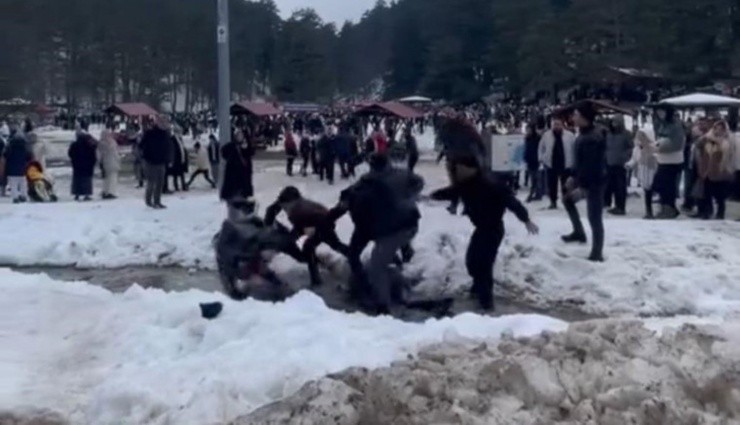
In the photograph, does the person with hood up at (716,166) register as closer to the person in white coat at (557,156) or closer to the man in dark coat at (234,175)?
the person in white coat at (557,156)

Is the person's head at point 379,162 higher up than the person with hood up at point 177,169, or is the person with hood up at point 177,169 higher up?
the person's head at point 379,162

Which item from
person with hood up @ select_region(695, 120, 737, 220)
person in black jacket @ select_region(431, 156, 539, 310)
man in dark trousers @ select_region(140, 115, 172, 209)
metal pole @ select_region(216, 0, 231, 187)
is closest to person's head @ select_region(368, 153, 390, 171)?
person in black jacket @ select_region(431, 156, 539, 310)

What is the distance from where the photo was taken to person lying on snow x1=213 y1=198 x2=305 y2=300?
11398 millimetres

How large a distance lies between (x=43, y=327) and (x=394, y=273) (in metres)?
3.14

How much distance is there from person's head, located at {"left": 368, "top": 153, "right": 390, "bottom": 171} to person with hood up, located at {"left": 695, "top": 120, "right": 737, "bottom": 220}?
759cm

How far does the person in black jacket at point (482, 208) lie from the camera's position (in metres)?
11.2

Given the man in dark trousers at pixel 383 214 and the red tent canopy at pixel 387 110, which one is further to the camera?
the red tent canopy at pixel 387 110

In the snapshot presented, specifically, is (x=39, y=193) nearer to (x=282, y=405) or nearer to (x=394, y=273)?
(x=394, y=273)

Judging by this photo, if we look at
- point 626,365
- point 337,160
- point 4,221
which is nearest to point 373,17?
point 337,160

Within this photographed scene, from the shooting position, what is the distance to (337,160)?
31.5 m

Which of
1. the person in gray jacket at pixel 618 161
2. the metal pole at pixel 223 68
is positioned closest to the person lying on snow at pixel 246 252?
the metal pole at pixel 223 68

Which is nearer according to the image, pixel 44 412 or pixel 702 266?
pixel 44 412

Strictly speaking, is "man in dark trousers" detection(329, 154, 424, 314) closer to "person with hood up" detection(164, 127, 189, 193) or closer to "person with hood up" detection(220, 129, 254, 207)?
"person with hood up" detection(220, 129, 254, 207)

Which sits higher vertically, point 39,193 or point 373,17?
point 373,17
